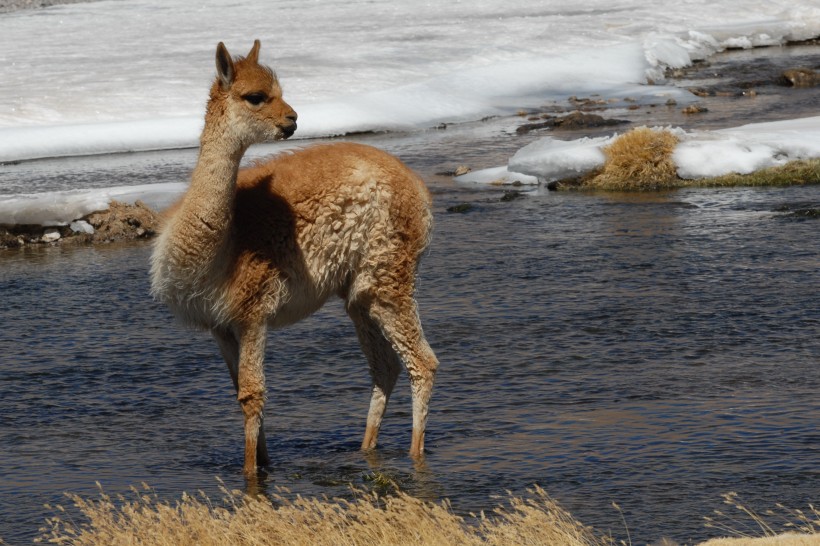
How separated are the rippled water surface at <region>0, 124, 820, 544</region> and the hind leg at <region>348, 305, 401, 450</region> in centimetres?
29

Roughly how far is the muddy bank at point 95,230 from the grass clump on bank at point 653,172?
4.85m

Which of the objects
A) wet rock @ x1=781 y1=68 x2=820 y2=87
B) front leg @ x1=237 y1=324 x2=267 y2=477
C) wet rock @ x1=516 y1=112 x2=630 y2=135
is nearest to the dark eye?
front leg @ x1=237 y1=324 x2=267 y2=477

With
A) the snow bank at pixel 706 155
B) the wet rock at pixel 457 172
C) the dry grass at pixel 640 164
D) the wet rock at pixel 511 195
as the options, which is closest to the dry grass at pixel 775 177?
the snow bank at pixel 706 155

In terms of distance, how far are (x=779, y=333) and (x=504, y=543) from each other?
425cm

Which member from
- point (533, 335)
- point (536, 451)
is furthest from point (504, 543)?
point (533, 335)

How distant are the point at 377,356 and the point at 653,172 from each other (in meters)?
7.97

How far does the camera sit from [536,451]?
21.6 ft

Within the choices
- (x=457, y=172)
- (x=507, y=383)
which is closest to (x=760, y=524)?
(x=507, y=383)

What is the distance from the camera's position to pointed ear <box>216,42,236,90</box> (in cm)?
600

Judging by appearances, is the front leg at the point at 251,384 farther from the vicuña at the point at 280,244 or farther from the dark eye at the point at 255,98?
the dark eye at the point at 255,98

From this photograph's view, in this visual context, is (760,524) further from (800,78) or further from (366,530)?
(800,78)

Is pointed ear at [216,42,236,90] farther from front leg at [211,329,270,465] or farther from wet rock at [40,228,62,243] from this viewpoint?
wet rock at [40,228,62,243]

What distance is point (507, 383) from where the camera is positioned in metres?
7.80

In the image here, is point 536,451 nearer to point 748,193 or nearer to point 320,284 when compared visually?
point 320,284
